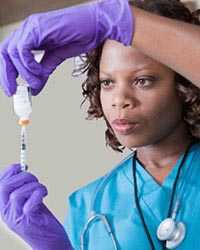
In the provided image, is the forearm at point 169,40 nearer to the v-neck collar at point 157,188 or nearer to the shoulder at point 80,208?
the v-neck collar at point 157,188

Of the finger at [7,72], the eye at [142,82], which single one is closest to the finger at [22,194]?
the finger at [7,72]

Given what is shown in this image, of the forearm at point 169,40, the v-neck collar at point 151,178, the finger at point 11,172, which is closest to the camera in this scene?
the forearm at point 169,40

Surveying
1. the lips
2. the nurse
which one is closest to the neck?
the nurse

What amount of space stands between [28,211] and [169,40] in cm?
41

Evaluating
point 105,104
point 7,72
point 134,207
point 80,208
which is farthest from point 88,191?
point 7,72

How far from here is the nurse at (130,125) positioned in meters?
0.85

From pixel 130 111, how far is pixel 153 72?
0.31 ft

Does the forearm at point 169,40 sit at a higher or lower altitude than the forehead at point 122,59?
lower

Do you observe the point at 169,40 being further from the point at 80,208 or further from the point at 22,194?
the point at 80,208

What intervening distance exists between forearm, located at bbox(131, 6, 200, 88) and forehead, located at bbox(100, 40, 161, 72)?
8.0 inches

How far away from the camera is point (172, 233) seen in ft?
3.46

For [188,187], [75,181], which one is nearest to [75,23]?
[188,187]

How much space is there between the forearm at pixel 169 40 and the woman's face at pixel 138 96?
0.22 m

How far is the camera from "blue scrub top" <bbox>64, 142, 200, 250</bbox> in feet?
3.58
